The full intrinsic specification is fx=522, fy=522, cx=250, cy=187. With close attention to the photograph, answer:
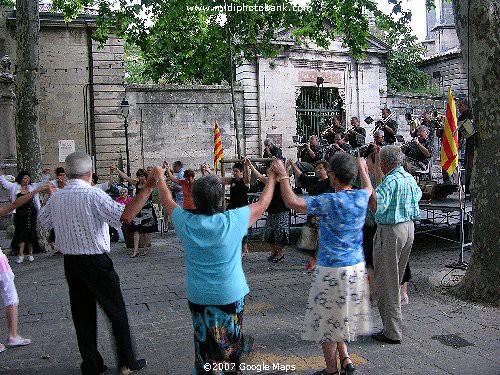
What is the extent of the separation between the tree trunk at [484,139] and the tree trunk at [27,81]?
30.8ft

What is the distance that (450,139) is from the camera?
840cm

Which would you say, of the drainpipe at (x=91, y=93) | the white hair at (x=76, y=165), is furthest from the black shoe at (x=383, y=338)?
the drainpipe at (x=91, y=93)

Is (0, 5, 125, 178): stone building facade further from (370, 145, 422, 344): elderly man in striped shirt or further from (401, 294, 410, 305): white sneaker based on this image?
(370, 145, 422, 344): elderly man in striped shirt

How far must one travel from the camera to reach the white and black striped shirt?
4.36 metres

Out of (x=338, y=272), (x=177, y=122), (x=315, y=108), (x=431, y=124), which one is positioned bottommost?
(x=338, y=272)

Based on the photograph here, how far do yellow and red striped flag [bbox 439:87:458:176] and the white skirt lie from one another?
479 centimetres

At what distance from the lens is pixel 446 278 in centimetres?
819

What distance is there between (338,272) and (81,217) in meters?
2.16

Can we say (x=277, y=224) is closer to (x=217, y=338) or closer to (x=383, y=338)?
(x=383, y=338)

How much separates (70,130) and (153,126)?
3.21 meters

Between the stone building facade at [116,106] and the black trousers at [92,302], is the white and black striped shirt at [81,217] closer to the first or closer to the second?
the black trousers at [92,302]

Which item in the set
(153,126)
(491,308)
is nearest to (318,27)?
(153,126)

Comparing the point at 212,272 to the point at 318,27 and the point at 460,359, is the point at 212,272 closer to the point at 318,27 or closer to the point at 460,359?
the point at 460,359

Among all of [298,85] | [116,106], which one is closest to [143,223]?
[116,106]
